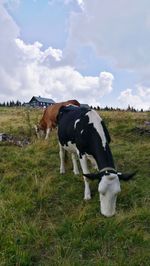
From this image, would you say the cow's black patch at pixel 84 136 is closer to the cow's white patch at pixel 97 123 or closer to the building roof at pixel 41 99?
the cow's white patch at pixel 97 123

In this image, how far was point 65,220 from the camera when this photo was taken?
5.93 meters

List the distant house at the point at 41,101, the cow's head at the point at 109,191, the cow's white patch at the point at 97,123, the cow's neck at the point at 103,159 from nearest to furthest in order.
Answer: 1. the cow's head at the point at 109,191
2. the cow's neck at the point at 103,159
3. the cow's white patch at the point at 97,123
4. the distant house at the point at 41,101

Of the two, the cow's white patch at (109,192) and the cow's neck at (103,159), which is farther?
the cow's neck at (103,159)

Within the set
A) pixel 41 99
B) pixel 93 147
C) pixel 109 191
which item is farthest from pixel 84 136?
pixel 41 99

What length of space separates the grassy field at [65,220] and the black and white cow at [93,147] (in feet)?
0.92

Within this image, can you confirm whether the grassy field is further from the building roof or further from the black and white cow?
the building roof

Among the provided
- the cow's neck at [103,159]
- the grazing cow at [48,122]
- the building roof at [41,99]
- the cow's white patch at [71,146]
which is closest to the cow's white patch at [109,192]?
the cow's neck at [103,159]

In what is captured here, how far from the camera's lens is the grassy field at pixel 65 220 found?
492cm

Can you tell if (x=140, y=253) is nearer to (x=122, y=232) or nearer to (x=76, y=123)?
(x=122, y=232)

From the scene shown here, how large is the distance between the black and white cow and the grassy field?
281 millimetres

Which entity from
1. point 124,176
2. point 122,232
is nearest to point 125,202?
point 124,176

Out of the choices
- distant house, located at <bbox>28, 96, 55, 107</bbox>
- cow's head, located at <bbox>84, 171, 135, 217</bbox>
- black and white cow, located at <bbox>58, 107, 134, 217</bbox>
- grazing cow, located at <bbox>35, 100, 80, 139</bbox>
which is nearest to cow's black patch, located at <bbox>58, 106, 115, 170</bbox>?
black and white cow, located at <bbox>58, 107, 134, 217</bbox>

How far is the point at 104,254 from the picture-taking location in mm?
4961

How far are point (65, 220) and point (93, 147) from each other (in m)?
1.66
